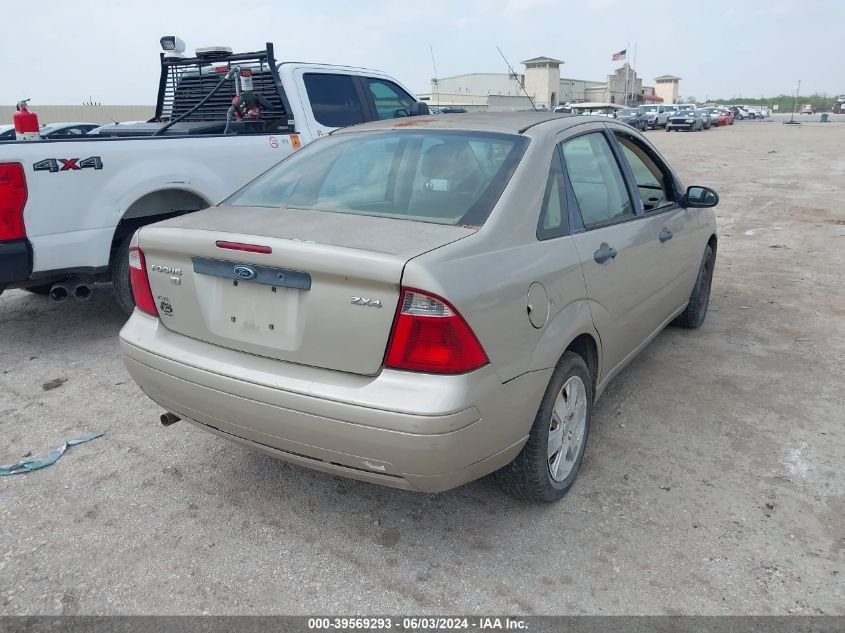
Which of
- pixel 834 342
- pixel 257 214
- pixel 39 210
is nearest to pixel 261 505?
pixel 257 214

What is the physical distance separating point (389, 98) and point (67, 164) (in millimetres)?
3627

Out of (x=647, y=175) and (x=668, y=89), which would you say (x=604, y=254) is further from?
(x=668, y=89)

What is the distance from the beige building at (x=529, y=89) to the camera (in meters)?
18.3

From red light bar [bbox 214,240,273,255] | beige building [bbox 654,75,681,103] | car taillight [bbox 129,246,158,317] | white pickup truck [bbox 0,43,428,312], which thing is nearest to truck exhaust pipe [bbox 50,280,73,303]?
white pickup truck [bbox 0,43,428,312]

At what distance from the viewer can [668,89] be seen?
117750 millimetres

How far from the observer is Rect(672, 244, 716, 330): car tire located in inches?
202

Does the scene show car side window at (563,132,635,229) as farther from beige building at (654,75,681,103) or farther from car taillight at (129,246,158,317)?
beige building at (654,75,681,103)

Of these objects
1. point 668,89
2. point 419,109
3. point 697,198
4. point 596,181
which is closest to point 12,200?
point 596,181

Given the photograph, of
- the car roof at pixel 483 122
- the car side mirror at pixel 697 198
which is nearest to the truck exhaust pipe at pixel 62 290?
the car roof at pixel 483 122

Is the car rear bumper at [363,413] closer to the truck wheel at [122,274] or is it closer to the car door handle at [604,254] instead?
the car door handle at [604,254]

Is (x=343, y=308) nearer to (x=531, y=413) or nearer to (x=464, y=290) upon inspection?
(x=464, y=290)

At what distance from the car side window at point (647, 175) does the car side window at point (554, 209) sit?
39.9 inches

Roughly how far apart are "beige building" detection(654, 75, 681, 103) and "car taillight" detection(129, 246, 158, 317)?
414 ft

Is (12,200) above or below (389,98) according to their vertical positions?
below
